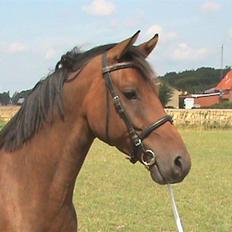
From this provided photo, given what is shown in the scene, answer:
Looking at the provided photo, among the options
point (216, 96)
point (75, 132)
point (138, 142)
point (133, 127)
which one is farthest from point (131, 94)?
point (216, 96)

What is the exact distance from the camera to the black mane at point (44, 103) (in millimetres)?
3697

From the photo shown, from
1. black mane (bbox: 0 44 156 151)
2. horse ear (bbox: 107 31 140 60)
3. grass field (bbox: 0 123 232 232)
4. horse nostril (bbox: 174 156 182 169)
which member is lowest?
grass field (bbox: 0 123 232 232)

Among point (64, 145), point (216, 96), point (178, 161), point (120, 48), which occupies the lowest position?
point (216, 96)

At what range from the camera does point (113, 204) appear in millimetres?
10398

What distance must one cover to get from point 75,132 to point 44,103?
0.32 meters

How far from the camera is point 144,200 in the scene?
36.1 feet

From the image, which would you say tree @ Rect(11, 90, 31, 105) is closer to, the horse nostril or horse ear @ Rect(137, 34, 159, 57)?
horse ear @ Rect(137, 34, 159, 57)

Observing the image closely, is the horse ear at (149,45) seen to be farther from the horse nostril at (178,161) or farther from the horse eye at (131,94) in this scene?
the horse nostril at (178,161)

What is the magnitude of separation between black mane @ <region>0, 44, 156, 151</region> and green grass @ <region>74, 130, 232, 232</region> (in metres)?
4.82

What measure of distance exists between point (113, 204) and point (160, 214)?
125 centimetres

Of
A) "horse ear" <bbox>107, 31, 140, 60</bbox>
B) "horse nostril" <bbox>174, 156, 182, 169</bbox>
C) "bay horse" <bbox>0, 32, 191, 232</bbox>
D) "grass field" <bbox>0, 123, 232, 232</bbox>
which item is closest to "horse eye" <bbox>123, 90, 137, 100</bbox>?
"bay horse" <bbox>0, 32, 191, 232</bbox>

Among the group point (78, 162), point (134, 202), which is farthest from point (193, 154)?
point (78, 162)

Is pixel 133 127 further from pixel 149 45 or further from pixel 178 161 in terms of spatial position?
pixel 149 45

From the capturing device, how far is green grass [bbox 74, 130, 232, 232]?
8.74 metres
